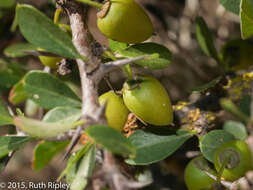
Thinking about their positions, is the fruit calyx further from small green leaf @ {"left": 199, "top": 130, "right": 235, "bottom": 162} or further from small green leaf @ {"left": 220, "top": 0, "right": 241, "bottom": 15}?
small green leaf @ {"left": 199, "top": 130, "right": 235, "bottom": 162}

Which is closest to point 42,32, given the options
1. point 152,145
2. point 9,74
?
point 152,145

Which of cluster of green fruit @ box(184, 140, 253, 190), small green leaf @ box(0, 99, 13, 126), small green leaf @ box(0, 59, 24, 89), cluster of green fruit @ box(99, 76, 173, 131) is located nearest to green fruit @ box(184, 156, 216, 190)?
cluster of green fruit @ box(184, 140, 253, 190)

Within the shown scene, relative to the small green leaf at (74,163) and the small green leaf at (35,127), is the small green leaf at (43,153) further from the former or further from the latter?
the small green leaf at (35,127)

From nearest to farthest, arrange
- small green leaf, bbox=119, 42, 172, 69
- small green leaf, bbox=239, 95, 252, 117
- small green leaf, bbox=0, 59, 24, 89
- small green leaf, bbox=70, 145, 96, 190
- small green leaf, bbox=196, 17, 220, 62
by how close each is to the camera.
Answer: small green leaf, bbox=70, 145, 96, 190
small green leaf, bbox=119, 42, 172, 69
small green leaf, bbox=239, 95, 252, 117
small green leaf, bbox=196, 17, 220, 62
small green leaf, bbox=0, 59, 24, 89

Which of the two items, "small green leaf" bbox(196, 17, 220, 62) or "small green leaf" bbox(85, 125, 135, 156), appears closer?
"small green leaf" bbox(85, 125, 135, 156)

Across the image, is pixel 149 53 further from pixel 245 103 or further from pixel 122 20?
pixel 245 103

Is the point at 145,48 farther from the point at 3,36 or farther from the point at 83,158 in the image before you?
the point at 3,36

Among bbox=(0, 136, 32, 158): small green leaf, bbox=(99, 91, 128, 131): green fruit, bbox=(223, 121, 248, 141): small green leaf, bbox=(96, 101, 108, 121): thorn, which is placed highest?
bbox=(96, 101, 108, 121): thorn

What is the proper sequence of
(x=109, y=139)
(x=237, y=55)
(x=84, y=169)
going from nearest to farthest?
(x=109, y=139), (x=84, y=169), (x=237, y=55)
